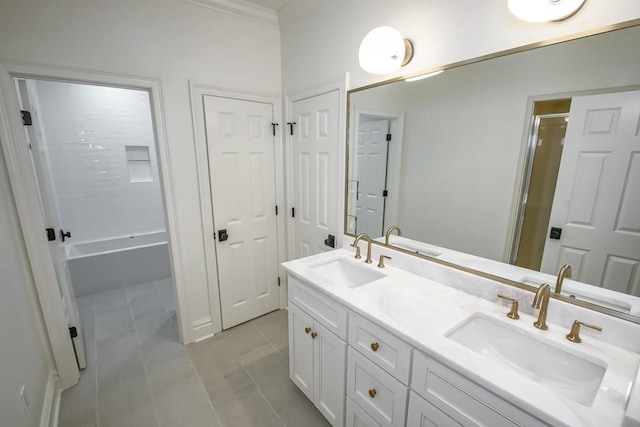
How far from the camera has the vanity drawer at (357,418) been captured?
124 cm

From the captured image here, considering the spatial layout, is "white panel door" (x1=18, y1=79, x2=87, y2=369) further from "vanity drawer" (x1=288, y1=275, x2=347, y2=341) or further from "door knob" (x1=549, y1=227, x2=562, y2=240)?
"door knob" (x1=549, y1=227, x2=562, y2=240)

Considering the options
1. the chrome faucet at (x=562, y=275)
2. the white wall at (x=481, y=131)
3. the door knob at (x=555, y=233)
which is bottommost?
the chrome faucet at (x=562, y=275)

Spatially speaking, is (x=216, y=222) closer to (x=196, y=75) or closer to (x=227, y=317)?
(x=227, y=317)

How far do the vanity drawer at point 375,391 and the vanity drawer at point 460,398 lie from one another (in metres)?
0.11

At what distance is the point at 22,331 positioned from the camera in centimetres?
147

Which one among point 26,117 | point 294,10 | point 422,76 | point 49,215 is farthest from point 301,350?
point 294,10

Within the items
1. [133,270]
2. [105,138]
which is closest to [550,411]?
[133,270]

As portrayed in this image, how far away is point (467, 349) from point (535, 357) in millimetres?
322

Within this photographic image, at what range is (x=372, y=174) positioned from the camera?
1.87 m

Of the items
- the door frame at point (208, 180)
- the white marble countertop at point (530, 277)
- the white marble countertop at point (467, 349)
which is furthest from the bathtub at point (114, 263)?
the white marble countertop at point (530, 277)

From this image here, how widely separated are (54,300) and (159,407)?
3.20 ft

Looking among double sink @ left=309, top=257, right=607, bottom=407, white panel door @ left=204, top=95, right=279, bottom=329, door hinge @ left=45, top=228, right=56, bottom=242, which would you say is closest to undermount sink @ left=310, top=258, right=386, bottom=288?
double sink @ left=309, top=257, right=607, bottom=407

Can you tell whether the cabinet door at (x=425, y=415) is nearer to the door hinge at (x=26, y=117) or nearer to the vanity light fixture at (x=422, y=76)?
the vanity light fixture at (x=422, y=76)

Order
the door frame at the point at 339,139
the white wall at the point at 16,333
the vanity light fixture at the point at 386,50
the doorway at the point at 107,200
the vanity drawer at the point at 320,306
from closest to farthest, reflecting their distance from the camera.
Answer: the white wall at the point at 16,333
the vanity drawer at the point at 320,306
the vanity light fixture at the point at 386,50
the door frame at the point at 339,139
the doorway at the point at 107,200
